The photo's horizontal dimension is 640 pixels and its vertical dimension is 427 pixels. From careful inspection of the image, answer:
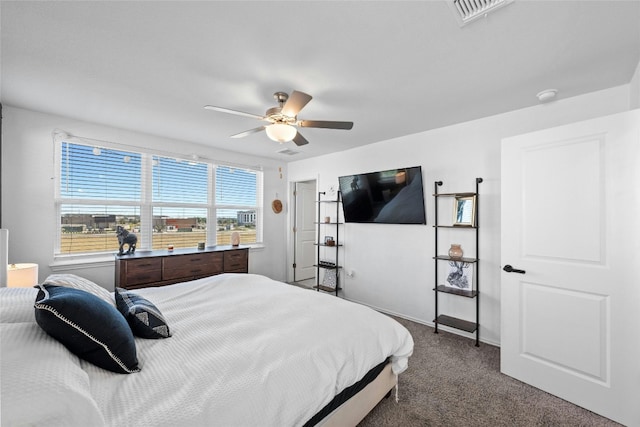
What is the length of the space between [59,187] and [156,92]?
1.91m

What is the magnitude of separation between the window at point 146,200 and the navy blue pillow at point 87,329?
2715 mm

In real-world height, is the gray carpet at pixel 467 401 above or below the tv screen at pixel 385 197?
below

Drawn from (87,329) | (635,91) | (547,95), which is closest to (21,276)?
(87,329)

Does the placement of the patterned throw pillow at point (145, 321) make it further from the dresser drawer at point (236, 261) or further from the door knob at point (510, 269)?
the door knob at point (510, 269)

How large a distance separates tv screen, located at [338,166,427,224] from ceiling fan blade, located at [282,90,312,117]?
2.00 meters

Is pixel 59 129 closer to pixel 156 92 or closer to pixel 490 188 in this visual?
pixel 156 92

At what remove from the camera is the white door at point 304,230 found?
5.50 metres

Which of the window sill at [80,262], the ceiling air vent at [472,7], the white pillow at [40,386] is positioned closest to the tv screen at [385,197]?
the ceiling air vent at [472,7]

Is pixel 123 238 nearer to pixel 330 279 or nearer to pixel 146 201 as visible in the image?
pixel 146 201

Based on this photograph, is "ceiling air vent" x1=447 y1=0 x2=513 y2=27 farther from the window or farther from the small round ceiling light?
the window

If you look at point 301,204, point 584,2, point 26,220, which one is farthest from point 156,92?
point 301,204

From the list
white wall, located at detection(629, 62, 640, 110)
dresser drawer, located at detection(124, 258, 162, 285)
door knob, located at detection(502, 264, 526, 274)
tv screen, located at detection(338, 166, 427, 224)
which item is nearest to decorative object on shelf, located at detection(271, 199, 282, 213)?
tv screen, located at detection(338, 166, 427, 224)

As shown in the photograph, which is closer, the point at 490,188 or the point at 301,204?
the point at 490,188

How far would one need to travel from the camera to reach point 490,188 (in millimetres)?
2963
